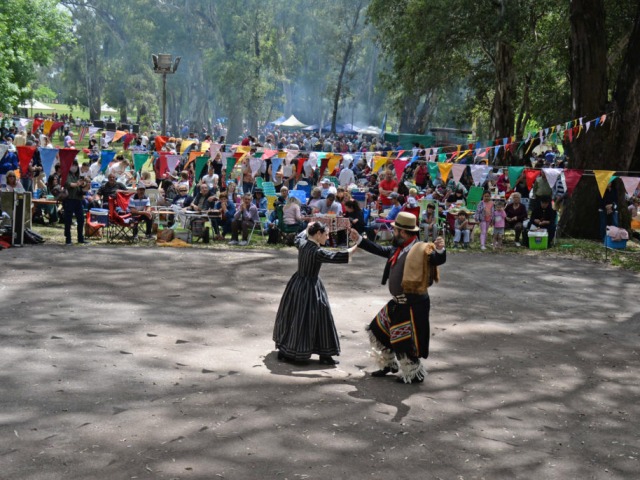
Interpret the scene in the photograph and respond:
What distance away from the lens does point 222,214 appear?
19.4 meters

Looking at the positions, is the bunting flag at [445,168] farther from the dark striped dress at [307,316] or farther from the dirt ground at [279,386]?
the dark striped dress at [307,316]

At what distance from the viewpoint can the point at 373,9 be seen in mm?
30453

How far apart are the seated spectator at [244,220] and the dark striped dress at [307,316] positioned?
30.0 ft

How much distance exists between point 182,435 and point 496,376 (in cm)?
406

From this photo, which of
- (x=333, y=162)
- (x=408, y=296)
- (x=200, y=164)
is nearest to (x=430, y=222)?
(x=333, y=162)

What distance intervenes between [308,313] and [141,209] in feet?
33.7

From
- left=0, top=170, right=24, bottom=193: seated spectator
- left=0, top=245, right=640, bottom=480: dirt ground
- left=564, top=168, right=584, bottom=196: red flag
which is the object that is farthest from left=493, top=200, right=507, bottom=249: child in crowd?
left=0, top=170, right=24, bottom=193: seated spectator

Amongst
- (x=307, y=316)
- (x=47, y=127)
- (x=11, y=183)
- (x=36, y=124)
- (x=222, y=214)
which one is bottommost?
(x=307, y=316)

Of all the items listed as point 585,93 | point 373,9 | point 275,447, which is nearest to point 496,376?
point 275,447

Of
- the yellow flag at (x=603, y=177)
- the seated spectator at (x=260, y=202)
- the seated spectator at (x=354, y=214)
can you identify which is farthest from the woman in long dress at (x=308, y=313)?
the seated spectator at (x=260, y=202)

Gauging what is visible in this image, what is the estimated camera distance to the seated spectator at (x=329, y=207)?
63.4 feet

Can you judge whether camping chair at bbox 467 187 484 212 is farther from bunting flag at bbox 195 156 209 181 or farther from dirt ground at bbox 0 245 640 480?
dirt ground at bbox 0 245 640 480

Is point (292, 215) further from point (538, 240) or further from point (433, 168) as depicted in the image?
point (538, 240)

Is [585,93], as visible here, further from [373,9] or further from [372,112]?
[372,112]
